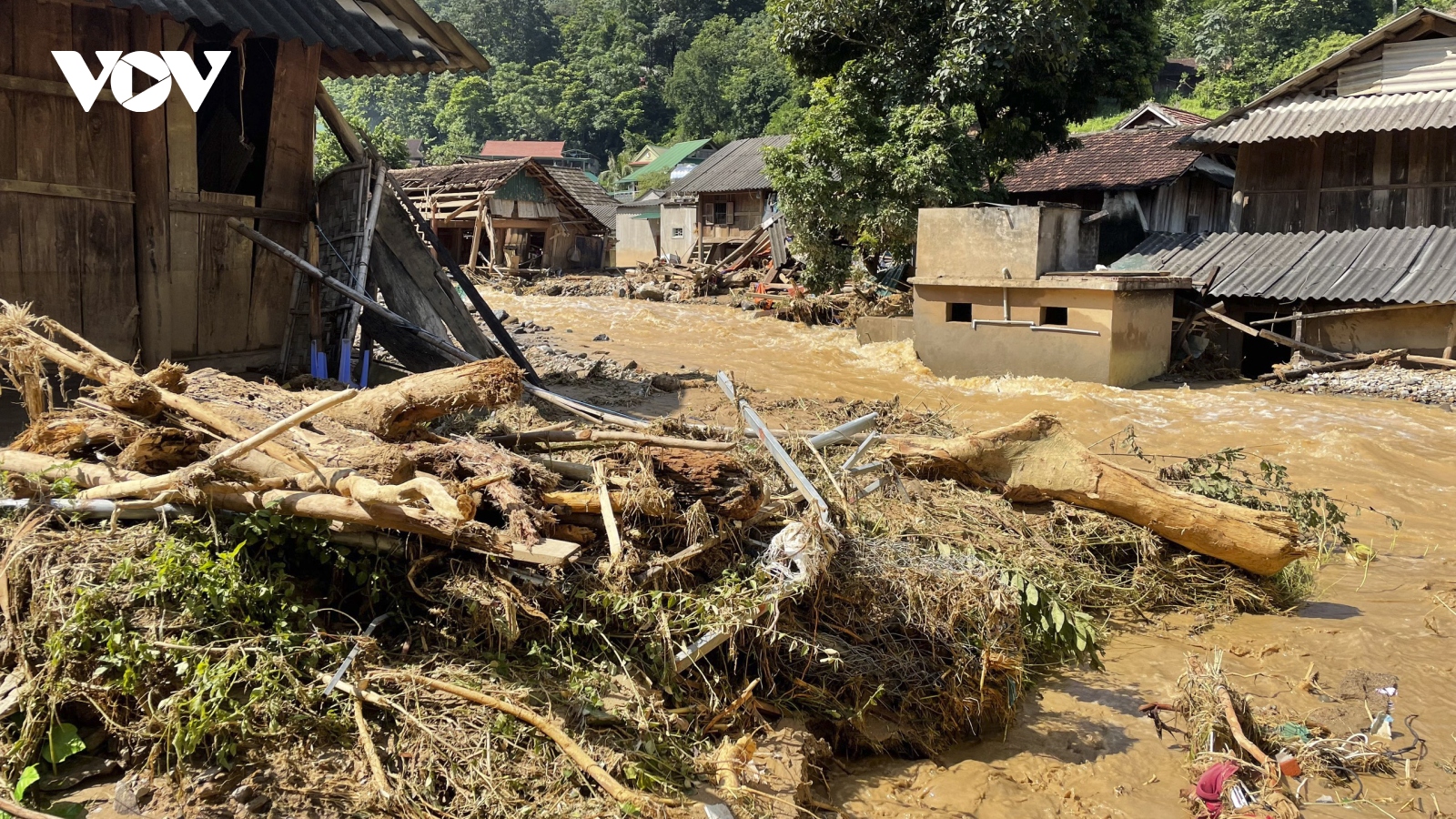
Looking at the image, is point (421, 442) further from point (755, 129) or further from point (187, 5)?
point (755, 129)

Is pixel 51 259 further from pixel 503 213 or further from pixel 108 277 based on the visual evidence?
pixel 503 213

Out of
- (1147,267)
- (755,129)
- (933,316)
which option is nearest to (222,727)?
(933,316)

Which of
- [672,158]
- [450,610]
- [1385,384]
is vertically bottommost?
[450,610]

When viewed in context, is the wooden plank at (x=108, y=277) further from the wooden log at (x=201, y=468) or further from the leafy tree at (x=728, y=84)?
the leafy tree at (x=728, y=84)

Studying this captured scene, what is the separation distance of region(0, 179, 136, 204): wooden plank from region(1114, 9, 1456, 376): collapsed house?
14545mm

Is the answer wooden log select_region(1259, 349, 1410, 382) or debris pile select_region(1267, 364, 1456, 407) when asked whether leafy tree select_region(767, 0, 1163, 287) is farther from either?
debris pile select_region(1267, 364, 1456, 407)

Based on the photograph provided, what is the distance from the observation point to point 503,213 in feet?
101

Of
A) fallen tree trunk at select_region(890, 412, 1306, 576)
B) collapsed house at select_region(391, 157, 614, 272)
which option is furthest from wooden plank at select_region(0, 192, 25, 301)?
collapsed house at select_region(391, 157, 614, 272)

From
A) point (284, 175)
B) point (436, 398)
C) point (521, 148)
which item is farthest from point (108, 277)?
point (521, 148)

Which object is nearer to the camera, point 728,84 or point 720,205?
point 720,205

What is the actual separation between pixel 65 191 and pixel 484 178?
24780 millimetres

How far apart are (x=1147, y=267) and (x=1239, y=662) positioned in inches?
508

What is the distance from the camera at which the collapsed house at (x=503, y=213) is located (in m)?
30.7

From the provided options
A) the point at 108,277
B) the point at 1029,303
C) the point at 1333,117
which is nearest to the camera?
the point at 108,277
